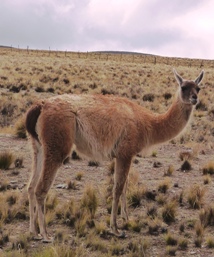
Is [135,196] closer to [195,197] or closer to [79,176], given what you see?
[195,197]

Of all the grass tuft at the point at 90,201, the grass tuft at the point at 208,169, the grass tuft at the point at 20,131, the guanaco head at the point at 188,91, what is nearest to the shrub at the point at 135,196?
the grass tuft at the point at 90,201

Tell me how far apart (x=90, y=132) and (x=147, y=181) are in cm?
280

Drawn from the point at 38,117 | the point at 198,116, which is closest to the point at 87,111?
the point at 38,117

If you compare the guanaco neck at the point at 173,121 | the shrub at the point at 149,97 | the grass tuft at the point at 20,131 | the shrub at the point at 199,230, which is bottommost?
the shrub at the point at 199,230

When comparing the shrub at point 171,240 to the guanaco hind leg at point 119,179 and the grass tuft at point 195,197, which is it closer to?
the guanaco hind leg at point 119,179

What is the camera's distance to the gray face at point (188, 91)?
5.79 metres

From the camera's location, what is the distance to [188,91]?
5871 mm

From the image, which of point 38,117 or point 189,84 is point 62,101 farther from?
point 189,84

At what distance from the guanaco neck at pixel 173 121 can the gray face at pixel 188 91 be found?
13cm

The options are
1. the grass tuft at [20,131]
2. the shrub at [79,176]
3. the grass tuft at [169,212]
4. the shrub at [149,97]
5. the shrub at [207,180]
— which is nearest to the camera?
the grass tuft at [169,212]

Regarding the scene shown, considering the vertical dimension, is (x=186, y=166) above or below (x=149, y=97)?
below

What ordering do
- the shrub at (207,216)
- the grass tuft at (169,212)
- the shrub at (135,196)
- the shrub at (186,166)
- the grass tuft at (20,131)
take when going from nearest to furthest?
the shrub at (207,216) < the grass tuft at (169,212) < the shrub at (135,196) < the shrub at (186,166) < the grass tuft at (20,131)

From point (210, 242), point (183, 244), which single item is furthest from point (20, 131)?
point (210, 242)

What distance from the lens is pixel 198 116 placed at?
50.2 ft
